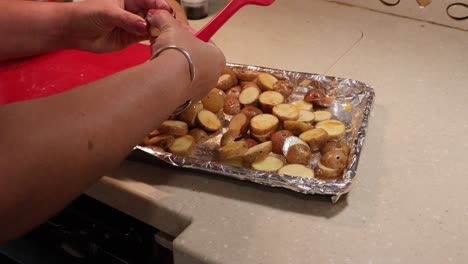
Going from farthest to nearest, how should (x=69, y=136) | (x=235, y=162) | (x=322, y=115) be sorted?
(x=322, y=115) → (x=235, y=162) → (x=69, y=136)

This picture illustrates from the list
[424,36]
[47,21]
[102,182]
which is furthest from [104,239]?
[424,36]

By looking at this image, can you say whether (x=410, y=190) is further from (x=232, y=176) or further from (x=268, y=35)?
(x=268, y=35)

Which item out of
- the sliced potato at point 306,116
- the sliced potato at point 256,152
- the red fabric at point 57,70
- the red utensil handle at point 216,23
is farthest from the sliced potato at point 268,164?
the red fabric at point 57,70

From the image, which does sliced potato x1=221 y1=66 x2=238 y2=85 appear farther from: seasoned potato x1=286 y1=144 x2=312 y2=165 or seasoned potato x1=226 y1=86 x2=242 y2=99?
seasoned potato x1=286 y1=144 x2=312 y2=165

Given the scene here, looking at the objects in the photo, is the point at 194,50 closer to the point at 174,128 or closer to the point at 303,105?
the point at 174,128

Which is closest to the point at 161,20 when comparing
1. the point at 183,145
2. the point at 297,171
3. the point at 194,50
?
the point at 194,50
